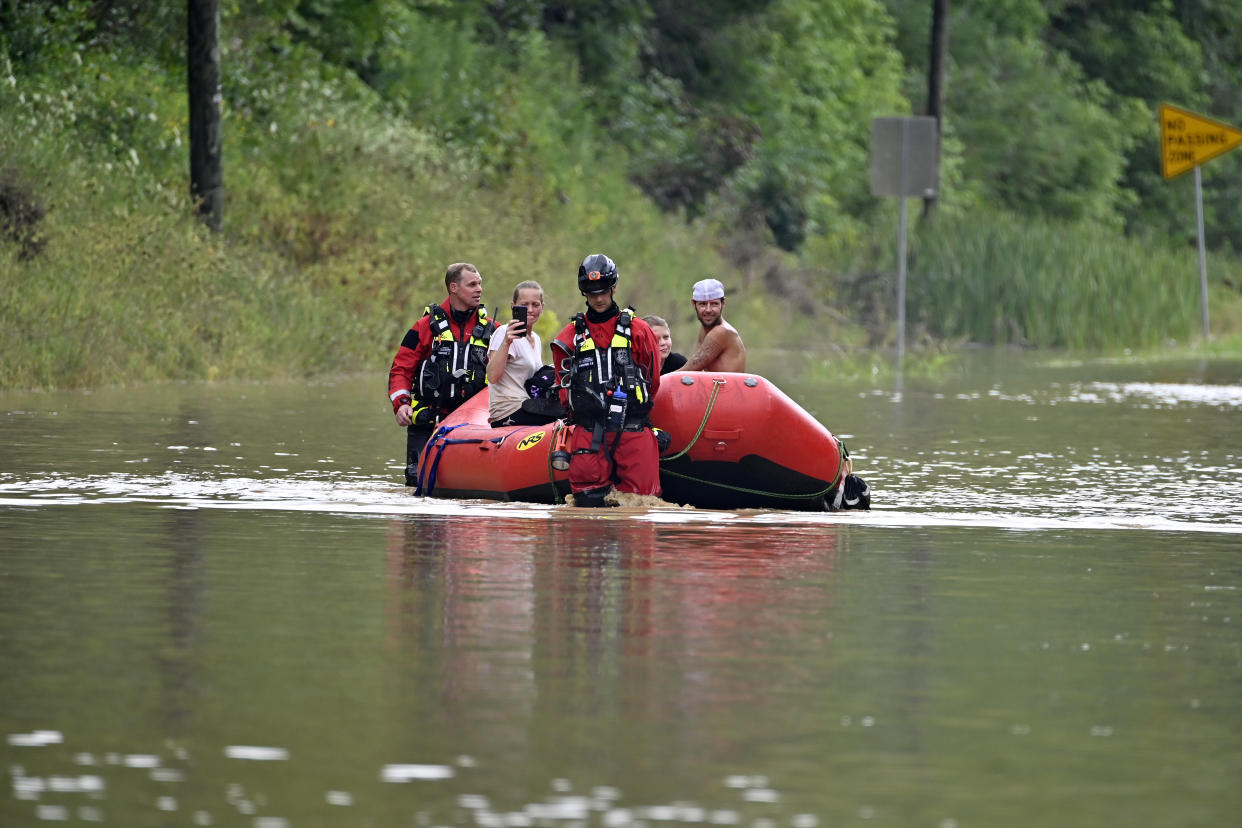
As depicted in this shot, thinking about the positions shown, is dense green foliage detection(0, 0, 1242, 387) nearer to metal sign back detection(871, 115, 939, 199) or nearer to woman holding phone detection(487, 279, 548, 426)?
metal sign back detection(871, 115, 939, 199)

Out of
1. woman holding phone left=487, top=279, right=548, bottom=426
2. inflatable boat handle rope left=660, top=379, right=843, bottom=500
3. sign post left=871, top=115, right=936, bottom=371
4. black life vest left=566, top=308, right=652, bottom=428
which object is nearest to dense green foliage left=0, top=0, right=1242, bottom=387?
sign post left=871, top=115, right=936, bottom=371

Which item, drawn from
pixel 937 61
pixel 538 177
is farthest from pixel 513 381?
pixel 937 61

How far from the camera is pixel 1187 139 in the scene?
1768 inches

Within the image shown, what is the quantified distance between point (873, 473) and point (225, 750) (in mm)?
10530

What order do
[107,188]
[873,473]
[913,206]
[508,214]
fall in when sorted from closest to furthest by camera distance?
1. [873,473]
2. [107,188]
3. [508,214]
4. [913,206]

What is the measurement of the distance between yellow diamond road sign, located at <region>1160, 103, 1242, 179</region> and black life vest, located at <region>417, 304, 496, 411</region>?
30.6m

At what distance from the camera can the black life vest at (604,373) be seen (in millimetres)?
13883

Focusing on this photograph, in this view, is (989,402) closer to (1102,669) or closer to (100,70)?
(100,70)

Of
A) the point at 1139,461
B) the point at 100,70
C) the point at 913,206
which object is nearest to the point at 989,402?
the point at 1139,461

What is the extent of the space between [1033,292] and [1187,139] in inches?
222

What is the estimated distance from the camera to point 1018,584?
10938 millimetres

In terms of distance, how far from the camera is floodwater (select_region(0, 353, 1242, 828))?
6555 millimetres

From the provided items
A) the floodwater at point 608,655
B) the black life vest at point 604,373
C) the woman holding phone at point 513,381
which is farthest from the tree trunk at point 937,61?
the black life vest at point 604,373

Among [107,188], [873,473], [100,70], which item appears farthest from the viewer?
[100,70]
